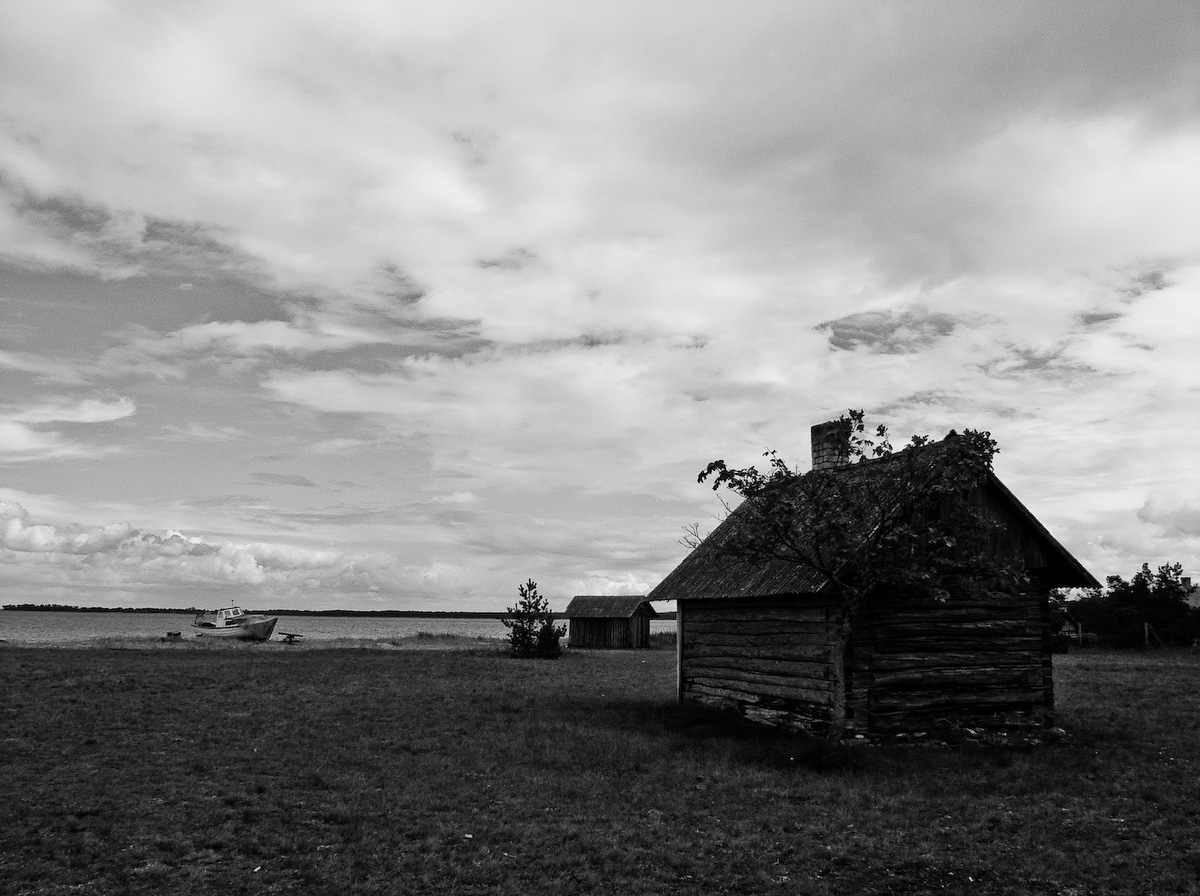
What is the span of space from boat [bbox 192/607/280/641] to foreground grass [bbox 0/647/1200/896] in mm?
46874

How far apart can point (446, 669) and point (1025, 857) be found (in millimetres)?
28937

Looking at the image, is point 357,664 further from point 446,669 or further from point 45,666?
point 45,666

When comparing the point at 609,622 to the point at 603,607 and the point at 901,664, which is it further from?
the point at 901,664

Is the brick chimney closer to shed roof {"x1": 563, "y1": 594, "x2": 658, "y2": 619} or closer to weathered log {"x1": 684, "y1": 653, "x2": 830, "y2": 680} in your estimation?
weathered log {"x1": 684, "y1": 653, "x2": 830, "y2": 680}

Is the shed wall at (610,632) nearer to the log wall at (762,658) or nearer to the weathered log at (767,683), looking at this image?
the log wall at (762,658)

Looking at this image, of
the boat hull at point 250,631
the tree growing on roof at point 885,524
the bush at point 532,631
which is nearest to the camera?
the tree growing on roof at point 885,524

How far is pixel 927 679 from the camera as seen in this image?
18.5 meters

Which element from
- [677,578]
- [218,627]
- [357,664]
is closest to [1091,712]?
[677,578]

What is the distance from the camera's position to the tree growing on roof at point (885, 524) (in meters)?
17.1

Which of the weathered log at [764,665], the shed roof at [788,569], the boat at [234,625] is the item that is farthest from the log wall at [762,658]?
the boat at [234,625]

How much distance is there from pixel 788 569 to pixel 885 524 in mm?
3543

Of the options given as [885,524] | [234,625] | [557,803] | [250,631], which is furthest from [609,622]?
[557,803]

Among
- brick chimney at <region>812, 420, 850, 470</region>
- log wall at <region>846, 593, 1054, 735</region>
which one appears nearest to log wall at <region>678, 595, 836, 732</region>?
log wall at <region>846, 593, 1054, 735</region>

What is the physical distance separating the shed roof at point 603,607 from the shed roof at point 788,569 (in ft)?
117
